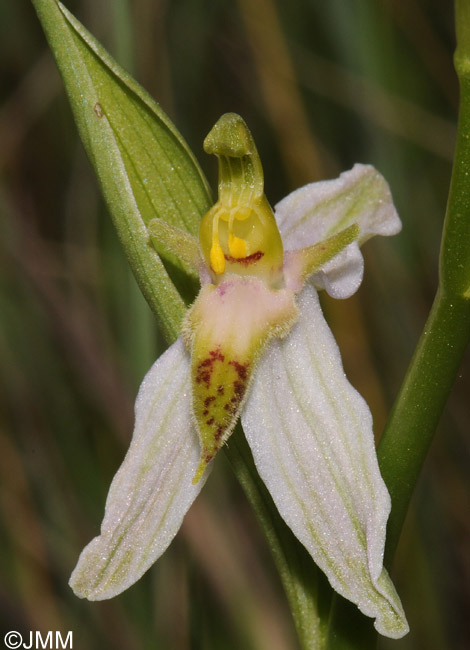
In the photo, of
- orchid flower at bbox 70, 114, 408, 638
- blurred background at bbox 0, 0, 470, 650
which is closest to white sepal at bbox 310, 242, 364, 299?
orchid flower at bbox 70, 114, 408, 638

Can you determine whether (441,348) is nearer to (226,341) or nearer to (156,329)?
(226,341)

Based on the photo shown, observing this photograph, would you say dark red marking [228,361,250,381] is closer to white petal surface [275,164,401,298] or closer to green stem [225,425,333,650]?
green stem [225,425,333,650]

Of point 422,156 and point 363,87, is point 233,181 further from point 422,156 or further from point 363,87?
point 422,156

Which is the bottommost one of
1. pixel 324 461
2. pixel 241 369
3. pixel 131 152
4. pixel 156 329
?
pixel 156 329

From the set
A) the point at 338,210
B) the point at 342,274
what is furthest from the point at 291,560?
the point at 338,210

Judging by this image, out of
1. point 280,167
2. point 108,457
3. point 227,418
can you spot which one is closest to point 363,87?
point 280,167
